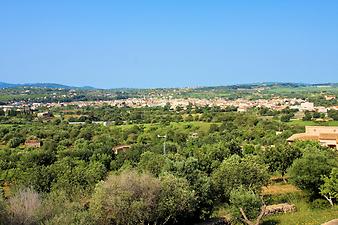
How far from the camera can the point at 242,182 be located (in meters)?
29.7

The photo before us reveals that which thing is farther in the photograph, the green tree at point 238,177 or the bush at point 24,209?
the green tree at point 238,177

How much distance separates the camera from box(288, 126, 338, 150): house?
5659cm

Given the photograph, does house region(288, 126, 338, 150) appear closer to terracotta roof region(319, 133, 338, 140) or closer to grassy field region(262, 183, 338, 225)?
terracotta roof region(319, 133, 338, 140)

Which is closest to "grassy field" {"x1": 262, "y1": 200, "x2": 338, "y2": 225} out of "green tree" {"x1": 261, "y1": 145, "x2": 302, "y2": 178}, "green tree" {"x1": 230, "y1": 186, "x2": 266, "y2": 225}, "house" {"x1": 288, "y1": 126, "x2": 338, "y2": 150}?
"green tree" {"x1": 230, "y1": 186, "x2": 266, "y2": 225}

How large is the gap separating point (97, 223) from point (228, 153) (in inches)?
971

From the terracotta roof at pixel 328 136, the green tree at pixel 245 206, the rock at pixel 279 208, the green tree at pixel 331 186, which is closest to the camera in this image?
the green tree at pixel 245 206

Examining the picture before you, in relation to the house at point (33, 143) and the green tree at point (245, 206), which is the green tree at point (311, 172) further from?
the house at point (33, 143)

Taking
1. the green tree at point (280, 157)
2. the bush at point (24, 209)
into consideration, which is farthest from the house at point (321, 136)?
the bush at point (24, 209)

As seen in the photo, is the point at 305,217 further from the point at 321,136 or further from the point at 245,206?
the point at 321,136

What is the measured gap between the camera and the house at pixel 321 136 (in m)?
56.6

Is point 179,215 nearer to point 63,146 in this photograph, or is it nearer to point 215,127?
point 63,146

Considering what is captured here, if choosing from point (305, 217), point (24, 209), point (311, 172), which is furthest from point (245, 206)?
point (24, 209)

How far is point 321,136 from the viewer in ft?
192

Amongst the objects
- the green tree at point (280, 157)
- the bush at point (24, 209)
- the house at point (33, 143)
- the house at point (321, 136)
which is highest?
the bush at point (24, 209)
